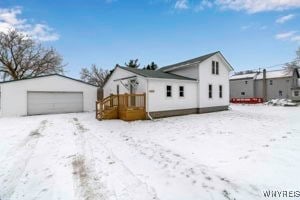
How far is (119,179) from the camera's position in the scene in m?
3.81

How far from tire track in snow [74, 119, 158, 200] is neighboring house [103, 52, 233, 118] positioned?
320 inches

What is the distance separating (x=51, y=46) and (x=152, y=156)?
28.9 m

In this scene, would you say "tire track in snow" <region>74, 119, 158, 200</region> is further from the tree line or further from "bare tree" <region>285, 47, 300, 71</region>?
"bare tree" <region>285, 47, 300, 71</region>

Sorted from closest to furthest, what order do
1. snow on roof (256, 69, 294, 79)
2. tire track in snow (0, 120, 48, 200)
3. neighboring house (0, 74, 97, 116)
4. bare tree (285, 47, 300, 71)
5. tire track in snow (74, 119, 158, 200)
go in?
tire track in snow (74, 119, 158, 200)
tire track in snow (0, 120, 48, 200)
neighboring house (0, 74, 97, 116)
snow on roof (256, 69, 294, 79)
bare tree (285, 47, 300, 71)

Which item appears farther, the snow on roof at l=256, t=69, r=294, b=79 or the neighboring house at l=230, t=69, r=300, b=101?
the snow on roof at l=256, t=69, r=294, b=79

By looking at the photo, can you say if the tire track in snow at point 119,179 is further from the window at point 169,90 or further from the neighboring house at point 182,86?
the window at point 169,90

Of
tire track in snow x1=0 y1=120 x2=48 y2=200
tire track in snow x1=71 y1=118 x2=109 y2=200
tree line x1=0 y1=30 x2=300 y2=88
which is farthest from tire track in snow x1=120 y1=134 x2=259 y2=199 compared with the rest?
tree line x1=0 y1=30 x2=300 y2=88

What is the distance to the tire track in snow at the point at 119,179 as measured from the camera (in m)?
3.19

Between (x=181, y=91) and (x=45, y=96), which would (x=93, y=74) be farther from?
(x=181, y=91)

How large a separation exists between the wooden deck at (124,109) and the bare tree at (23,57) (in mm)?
19068

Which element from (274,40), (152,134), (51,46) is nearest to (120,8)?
(152,134)

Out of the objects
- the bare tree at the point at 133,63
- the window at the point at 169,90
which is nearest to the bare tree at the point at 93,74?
the bare tree at the point at 133,63

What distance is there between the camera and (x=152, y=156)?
5141 millimetres

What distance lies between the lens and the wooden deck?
12422 mm
